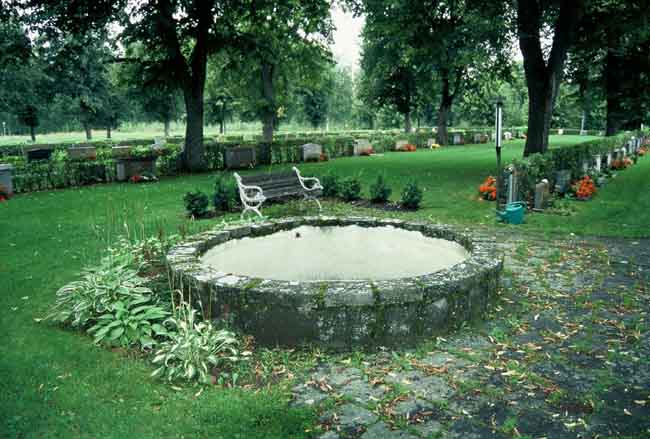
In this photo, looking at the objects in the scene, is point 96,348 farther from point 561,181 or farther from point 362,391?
point 561,181

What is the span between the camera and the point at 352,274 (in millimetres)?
6531

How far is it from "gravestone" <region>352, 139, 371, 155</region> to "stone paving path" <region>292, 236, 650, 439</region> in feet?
73.8

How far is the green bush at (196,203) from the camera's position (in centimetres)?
1077

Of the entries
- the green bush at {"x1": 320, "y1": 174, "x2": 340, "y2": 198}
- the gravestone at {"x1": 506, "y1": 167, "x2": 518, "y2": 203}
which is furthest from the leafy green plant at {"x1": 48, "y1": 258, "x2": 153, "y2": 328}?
the gravestone at {"x1": 506, "y1": 167, "x2": 518, "y2": 203}

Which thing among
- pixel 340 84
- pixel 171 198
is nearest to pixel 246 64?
pixel 171 198

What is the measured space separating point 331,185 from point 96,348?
9256 millimetres

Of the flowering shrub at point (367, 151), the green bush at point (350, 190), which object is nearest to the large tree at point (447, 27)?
the green bush at point (350, 190)

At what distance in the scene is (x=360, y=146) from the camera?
2805cm

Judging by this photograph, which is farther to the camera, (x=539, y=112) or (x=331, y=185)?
(x=539, y=112)

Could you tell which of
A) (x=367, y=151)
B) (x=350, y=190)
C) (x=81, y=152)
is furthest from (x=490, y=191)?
(x=81, y=152)

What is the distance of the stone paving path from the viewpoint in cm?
332

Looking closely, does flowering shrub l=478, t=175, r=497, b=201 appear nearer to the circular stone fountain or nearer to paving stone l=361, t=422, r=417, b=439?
the circular stone fountain

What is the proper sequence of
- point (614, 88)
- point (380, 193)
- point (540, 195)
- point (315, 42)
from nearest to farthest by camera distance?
point (540, 195), point (380, 193), point (315, 42), point (614, 88)

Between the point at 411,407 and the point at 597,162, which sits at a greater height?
the point at 597,162
